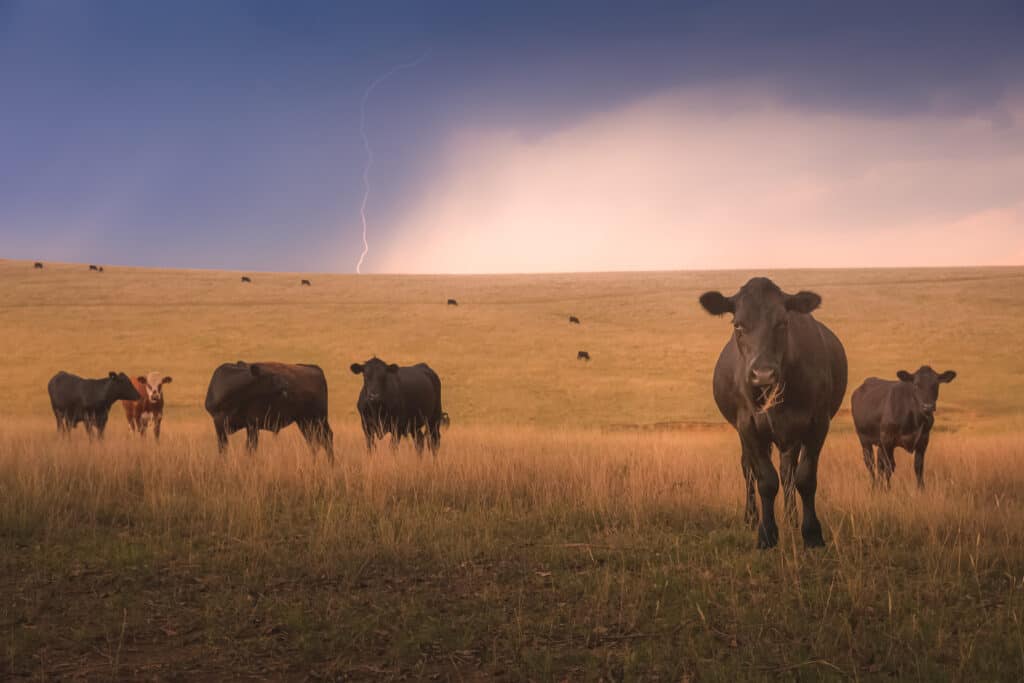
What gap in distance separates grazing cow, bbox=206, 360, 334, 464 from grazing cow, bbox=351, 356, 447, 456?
89cm

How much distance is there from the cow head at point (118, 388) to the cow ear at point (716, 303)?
14.8 m

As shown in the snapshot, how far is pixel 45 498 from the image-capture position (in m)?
8.70

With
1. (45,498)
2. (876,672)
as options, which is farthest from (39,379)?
(876,672)

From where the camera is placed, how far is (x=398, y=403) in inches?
571

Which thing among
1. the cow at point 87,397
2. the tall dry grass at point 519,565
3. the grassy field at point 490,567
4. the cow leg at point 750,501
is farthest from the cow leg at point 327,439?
the cow leg at point 750,501

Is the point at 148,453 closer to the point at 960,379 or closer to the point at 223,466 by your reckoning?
the point at 223,466

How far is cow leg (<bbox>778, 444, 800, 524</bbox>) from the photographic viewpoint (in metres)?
7.70

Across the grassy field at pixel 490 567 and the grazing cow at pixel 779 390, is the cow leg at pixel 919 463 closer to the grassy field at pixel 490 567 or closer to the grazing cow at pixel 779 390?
the grassy field at pixel 490 567

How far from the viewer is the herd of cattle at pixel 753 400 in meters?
7.27

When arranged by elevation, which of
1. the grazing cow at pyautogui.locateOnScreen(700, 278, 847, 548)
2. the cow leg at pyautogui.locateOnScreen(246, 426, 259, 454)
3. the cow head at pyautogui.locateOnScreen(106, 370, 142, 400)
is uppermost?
the grazing cow at pyautogui.locateOnScreen(700, 278, 847, 548)

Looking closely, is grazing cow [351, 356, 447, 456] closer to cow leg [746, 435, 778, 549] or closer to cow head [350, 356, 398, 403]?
cow head [350, 356, 398, 403]

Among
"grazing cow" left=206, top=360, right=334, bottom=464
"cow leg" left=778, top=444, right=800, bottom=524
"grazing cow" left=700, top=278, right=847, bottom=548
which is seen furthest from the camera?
"grazing cow" left=206, top=360, right=334, bottom=464

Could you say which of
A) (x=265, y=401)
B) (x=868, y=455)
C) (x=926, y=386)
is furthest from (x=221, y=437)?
(x=926, y=386)

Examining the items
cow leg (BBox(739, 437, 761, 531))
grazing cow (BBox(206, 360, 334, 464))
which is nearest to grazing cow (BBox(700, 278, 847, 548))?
cow leg (BBox(739, 437, 761, 531))
